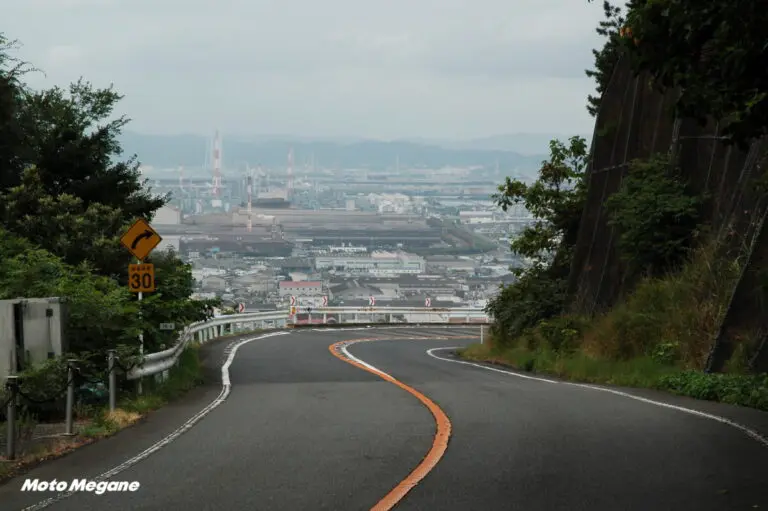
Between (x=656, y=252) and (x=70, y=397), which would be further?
(x=656, y=252)

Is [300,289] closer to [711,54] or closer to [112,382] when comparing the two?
[112,382]

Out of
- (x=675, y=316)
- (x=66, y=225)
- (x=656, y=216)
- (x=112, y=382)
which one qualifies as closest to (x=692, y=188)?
(x=656, y=216)

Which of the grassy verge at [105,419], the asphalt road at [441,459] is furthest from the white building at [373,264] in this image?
the asphalt road at [441,459]

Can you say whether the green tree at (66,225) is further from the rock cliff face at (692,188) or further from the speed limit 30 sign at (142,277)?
the rock cliff face at (692,188)

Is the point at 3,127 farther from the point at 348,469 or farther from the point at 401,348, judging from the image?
the point at 348,469

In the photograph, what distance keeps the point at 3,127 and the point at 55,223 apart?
6451 millimetres

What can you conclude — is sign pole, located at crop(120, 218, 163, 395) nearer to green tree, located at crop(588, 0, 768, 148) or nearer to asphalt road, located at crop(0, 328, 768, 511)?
asphalt road, located at crop(0, 328, 768, 511)

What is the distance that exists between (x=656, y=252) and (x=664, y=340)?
4.07 metres

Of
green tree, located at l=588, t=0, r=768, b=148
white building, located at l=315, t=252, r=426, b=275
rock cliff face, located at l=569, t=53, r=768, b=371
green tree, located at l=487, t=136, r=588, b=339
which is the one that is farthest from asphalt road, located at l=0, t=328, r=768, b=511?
white building, located at l=315, t=252, r=426, b=275

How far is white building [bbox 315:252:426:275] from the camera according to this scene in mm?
106375

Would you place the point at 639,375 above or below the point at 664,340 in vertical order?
below

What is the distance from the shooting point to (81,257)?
2780cm

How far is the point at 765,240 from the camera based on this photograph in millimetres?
21000

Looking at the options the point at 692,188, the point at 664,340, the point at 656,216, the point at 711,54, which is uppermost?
the point at 711,54
